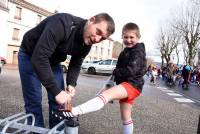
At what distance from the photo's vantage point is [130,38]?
4375mm

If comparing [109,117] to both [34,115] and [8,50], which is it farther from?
[8,50]

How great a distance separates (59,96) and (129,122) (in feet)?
5.60

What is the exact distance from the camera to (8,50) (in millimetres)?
44156

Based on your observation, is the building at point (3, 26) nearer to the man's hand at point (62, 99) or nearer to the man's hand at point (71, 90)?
the man's hand at point (71, 90)

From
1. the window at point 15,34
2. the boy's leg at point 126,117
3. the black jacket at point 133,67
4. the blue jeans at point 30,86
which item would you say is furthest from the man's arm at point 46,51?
the window at point 15,34

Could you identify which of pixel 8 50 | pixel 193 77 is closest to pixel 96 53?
pixel 8 50

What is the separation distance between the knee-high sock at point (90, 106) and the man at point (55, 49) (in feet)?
0.47

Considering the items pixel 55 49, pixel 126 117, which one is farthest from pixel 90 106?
pixel 126 117

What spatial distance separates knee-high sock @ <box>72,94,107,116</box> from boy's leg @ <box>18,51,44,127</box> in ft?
2.40

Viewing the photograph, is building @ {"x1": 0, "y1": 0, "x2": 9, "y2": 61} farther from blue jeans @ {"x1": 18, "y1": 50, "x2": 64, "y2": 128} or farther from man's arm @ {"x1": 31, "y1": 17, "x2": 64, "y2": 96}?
man's arm @ {"x1": 31, "y1": 17, "x2": 64, "y2": 96}

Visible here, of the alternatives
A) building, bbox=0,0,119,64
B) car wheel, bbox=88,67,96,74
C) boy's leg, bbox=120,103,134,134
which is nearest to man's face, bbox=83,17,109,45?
boy's leg, bbox=120,103,134,134

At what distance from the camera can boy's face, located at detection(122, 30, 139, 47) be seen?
435 cm

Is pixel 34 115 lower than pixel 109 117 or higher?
higher

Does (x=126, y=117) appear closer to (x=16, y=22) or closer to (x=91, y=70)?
(x=91, y=70)
